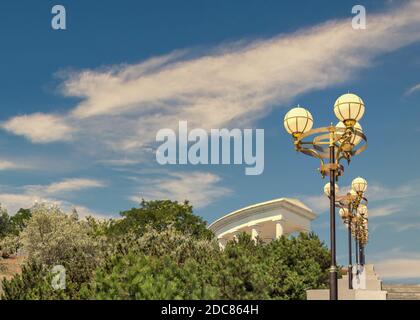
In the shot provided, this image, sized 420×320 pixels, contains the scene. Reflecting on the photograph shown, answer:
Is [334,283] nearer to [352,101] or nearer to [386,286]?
[352,101]

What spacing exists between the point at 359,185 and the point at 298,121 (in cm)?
1050

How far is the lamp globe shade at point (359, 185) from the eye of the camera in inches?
952

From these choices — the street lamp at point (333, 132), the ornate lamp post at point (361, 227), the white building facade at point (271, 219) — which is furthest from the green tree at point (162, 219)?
the street lamp at point (333, 132)

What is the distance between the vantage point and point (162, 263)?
20719mm

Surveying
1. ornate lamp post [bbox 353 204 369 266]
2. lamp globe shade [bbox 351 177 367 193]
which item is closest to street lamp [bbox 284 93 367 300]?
lamp globe shade [bbox 351 177 367 193]

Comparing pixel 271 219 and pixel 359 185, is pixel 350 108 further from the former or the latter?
pixel 271 219

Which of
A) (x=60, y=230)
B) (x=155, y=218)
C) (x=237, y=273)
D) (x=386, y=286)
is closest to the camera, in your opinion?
(x=237, y=273)

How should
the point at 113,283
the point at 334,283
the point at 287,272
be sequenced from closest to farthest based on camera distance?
the point at 334,283 < the point at 113,283 < the point at 287,272

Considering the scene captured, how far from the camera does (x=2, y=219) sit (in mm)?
67562

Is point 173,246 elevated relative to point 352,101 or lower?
lower

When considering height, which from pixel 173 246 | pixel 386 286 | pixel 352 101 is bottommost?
pixel 386 286

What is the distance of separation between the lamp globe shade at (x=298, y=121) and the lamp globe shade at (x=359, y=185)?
10127 millimetres
